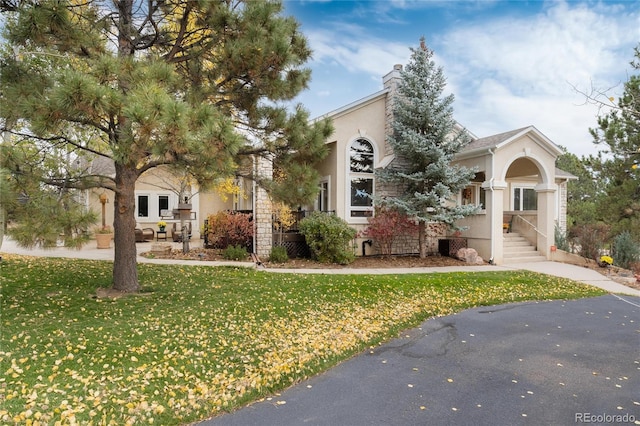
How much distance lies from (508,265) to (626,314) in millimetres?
5349

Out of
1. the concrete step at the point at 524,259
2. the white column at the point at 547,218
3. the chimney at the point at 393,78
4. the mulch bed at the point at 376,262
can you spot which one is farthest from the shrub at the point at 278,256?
the white column at the point at 547,218

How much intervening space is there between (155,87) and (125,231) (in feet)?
10.7

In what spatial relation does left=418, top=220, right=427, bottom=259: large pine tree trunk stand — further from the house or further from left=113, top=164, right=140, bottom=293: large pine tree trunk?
left=113, top=164, right=140, bottom=293: large pine tree trunk

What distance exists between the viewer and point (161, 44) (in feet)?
23.7

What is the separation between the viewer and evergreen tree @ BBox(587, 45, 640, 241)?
44.2ft

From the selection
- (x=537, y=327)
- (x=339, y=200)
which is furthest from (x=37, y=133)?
(x=339, y=200)

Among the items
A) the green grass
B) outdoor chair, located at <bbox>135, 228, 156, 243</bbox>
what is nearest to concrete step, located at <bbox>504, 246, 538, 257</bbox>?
the green grass

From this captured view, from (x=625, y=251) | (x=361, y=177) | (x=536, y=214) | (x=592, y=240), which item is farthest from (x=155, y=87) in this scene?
(x=625, y=251)

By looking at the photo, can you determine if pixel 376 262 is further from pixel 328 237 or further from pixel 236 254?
pixel 236 254

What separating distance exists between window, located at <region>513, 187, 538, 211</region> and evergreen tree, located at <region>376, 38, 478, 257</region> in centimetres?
697

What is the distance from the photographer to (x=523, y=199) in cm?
1817

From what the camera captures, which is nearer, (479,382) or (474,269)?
(479,382)

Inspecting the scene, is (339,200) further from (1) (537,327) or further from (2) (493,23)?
(1) (537,327)

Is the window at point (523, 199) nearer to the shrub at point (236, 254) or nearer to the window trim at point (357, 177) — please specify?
the window trim at point (357, 177)
